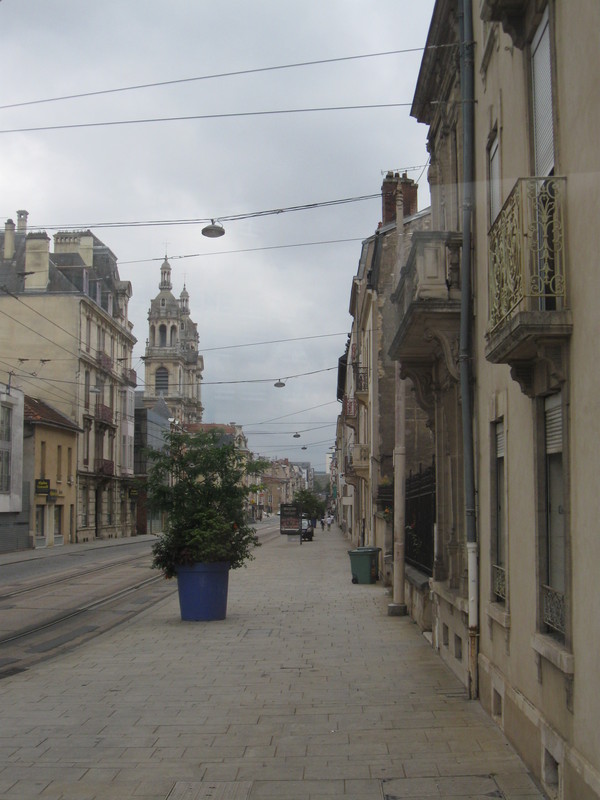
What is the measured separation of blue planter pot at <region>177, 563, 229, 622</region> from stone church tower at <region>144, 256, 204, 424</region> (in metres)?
88.7

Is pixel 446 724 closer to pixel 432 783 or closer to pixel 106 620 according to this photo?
pixel 432 783

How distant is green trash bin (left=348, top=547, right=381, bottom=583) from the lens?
76.6ft

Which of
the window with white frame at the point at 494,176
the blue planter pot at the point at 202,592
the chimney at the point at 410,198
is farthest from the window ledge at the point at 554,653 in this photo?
the chimney at the point at 410,198

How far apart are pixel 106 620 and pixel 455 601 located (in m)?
8.46

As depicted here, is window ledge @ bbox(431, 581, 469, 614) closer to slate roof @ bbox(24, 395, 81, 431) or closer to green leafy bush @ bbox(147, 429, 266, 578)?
green leafy bush @ bbox(147, 429, 266, 578)

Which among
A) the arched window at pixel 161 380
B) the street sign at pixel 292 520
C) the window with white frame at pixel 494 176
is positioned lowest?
the street sign at pixel 292 520

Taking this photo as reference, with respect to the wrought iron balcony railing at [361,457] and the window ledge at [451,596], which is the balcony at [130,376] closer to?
the wrought iron balcony railing at [361,457]

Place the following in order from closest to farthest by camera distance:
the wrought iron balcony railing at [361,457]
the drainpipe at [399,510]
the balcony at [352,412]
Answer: the drainpipe at [399,510] < the wrought iron balcony railing at [361,457] < the balcony at [352,412]

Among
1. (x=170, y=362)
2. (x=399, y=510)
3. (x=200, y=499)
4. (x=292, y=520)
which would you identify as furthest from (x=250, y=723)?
(x=170, y=362)

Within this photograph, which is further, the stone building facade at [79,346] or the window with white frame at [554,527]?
the stone building facade at [79,346]

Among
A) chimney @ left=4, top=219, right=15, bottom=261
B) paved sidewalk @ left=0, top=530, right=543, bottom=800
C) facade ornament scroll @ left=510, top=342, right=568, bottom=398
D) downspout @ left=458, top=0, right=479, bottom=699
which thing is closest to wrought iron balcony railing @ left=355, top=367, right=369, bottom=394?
paved sidewalk @ left=0, top=530, right=543, bottom=800

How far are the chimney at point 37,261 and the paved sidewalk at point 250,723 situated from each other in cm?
4270

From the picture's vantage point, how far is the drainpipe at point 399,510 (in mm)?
Result: 16219

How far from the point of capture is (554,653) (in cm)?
584
